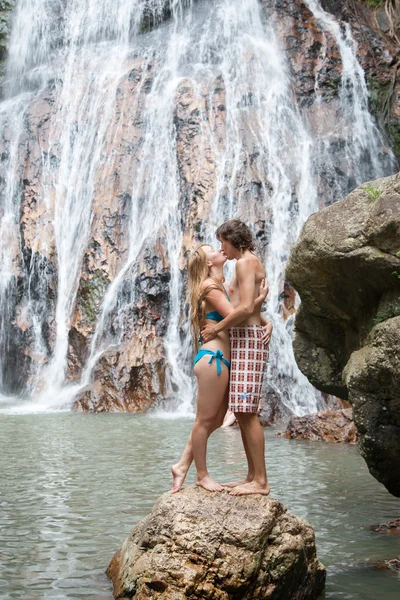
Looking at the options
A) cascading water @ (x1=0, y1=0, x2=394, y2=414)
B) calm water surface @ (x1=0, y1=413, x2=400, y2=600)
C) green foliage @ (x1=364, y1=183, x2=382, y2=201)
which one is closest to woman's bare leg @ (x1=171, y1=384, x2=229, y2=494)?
calm water surface @ (x1=0, y1=413, x2=400, y2=600)

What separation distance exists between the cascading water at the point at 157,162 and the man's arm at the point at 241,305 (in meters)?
11.1

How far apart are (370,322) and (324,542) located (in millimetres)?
1875

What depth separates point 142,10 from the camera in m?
26.2

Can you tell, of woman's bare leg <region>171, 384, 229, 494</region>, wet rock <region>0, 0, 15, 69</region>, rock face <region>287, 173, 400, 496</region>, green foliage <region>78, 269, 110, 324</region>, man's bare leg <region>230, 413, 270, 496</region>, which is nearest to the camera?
man's bare leg <region>230, 413, 270, 496</region>

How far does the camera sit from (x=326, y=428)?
1241 centimetres

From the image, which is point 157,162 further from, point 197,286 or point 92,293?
point 197,286

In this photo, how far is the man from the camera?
Answer: 17.8 ft

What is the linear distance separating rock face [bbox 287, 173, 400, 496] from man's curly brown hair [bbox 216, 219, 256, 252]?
1.16 m

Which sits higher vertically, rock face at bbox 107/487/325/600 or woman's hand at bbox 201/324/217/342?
woman's hand at bbox 201/324/217/342

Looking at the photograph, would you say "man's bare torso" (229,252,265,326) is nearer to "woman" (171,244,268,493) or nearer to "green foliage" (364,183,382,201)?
"woman" (171,244,268,493)

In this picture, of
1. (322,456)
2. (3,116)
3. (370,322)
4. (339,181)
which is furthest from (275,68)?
(370,322)

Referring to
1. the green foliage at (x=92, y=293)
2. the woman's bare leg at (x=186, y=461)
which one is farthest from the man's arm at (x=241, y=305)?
the green foliage at (x=92, y=293)

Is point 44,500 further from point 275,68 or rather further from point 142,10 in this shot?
→ point 142,10

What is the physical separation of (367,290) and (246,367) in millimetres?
1829
